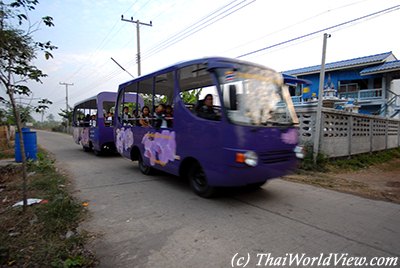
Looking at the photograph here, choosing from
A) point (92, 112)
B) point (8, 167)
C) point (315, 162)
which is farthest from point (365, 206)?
point (92, 112)

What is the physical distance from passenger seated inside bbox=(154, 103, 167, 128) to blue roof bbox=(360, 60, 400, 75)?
17511 millimetres

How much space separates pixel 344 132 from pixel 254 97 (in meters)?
6.36

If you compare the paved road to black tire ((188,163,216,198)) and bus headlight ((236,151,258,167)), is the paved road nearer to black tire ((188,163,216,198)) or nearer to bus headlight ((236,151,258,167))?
black tire ((188,163,216,198))

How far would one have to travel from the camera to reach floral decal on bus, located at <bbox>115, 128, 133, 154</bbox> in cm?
745

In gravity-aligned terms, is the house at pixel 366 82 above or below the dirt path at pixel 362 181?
above

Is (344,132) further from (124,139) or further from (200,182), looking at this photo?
(124,139)

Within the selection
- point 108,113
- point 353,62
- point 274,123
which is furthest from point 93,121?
point 353,62

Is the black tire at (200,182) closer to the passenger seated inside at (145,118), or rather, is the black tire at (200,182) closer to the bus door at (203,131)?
the bus door at (203,131)

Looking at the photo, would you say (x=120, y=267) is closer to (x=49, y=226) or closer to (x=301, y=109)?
(x=49, y=226)

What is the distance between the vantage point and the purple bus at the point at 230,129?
404cm

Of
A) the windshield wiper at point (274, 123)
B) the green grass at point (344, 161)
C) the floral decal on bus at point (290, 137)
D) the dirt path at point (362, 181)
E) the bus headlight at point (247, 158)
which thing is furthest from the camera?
the green grass at point (344, 161)

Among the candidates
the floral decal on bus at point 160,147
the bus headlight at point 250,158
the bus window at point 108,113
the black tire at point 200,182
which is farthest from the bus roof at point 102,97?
the bus headlight at point 250,158

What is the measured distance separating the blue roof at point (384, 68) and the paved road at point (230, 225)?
15.9m

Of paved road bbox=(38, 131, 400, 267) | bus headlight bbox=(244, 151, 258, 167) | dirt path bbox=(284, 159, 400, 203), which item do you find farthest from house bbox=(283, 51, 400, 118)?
bus headlight bbox=(244, 151, 258, 167)
